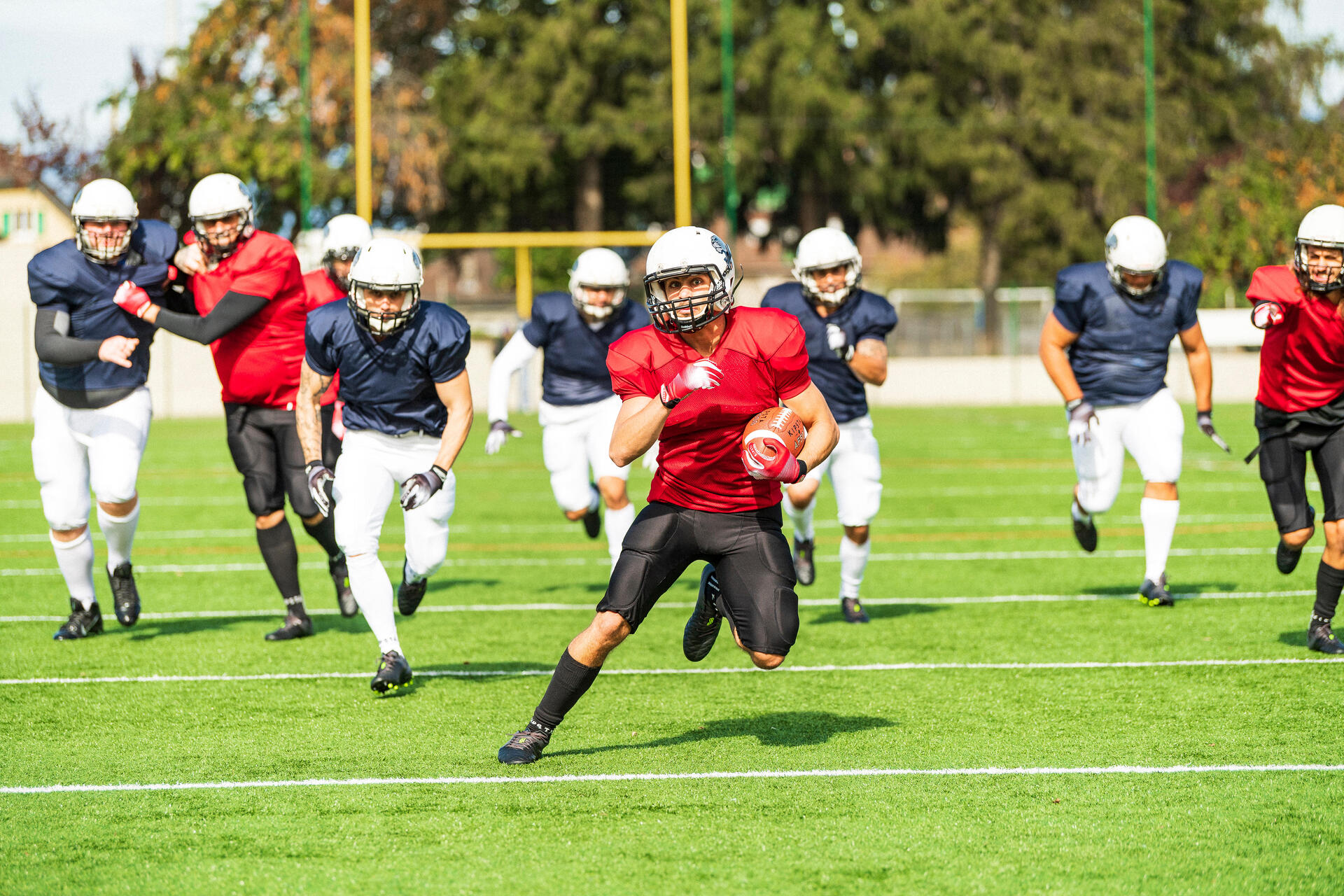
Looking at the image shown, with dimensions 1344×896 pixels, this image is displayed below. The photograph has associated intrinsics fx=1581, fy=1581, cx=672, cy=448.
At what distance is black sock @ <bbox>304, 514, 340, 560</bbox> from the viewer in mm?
7781

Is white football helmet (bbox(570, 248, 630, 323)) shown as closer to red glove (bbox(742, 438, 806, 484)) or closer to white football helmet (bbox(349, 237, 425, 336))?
white football helmet (bbox(349, 237, 425, 336))

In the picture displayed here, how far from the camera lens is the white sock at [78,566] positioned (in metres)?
7.25

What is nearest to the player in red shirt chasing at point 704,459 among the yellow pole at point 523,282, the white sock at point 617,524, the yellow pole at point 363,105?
the white sock at point 617,524

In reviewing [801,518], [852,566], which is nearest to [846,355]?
[852,566]

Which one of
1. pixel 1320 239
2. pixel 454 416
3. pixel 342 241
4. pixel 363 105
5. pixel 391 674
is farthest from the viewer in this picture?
pixel 363 105

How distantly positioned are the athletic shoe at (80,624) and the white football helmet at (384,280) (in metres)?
2.38

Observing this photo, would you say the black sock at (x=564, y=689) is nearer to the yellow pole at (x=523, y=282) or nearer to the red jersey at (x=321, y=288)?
the red jersey at (x=321, y=288)

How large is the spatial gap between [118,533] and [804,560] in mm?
3589

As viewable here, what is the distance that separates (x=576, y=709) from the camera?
577cm

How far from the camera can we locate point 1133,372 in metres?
7.93

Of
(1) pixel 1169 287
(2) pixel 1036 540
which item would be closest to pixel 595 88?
(2) pixel 1036 540

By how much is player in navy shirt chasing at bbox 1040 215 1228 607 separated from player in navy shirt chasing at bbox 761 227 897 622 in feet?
3.15

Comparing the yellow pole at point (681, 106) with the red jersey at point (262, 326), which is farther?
the yellow pole at point (681, 106)

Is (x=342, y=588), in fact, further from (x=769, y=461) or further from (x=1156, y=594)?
(x=1156, y=594)
